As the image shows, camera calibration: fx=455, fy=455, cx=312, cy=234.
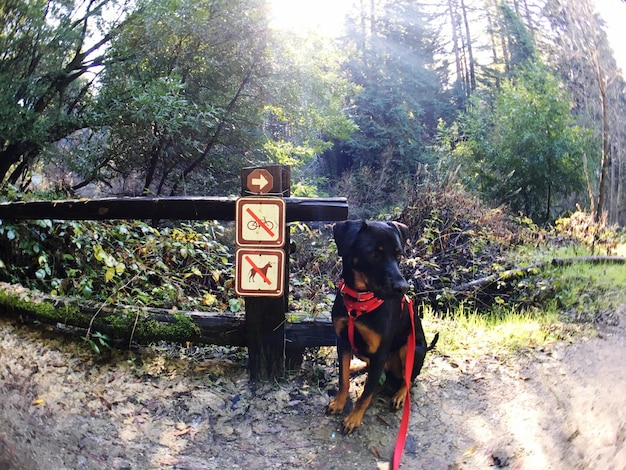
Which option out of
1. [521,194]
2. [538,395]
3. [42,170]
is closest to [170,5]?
[42,170]

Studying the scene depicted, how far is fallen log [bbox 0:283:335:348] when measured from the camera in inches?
138

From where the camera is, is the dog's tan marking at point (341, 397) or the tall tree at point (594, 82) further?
the tall tree at point (594, 82)

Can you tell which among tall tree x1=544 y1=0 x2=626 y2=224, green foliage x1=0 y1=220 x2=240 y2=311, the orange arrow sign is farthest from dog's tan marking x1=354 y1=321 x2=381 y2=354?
tall tree x1=544 y1=0 x2=626 y2=224

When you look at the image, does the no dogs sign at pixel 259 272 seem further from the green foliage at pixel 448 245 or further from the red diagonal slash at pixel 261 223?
the green foliage at pixel 448 245

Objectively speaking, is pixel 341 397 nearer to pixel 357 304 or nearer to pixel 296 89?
pixel 357 304

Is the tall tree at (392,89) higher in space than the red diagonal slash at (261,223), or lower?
higher

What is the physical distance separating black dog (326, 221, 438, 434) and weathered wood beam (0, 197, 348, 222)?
14.5 inches

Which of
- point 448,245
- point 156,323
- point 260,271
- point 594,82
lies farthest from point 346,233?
point 594,82

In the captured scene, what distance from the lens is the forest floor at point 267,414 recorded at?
263 cm

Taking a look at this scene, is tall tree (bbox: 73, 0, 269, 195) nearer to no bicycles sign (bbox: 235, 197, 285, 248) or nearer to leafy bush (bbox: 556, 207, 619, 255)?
no bicycles sign (bbox: 235, 197, 285, 248)

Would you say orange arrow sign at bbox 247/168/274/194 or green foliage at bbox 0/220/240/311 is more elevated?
orange arrow sign at bbox 247/168/274/194

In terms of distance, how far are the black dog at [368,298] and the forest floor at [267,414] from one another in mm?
417

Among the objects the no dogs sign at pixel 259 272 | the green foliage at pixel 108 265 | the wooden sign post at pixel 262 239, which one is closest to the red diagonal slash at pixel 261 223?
the wooden sign post at pixel 262 239

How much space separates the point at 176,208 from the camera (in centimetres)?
347
